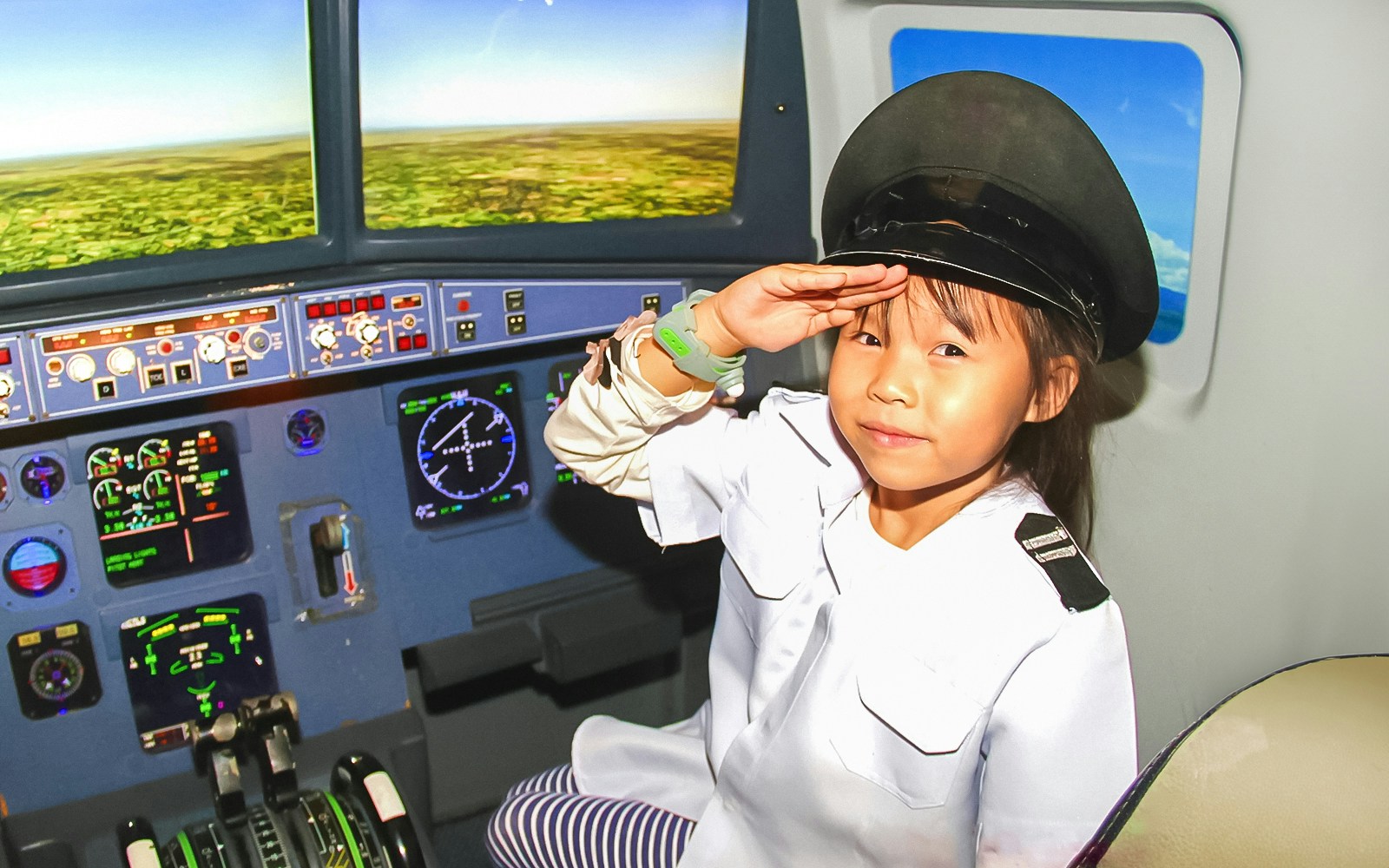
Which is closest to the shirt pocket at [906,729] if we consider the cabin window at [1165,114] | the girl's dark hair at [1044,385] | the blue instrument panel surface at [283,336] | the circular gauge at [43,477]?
the girl's dark hair at [1044,385]

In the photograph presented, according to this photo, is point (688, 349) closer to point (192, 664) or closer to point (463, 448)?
point (463, 448)

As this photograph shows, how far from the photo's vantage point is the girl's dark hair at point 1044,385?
1.40 m

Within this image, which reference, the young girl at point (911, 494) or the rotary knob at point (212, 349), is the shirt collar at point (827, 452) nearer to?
the young girl at point (911, 494)

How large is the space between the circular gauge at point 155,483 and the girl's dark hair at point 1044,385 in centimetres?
138

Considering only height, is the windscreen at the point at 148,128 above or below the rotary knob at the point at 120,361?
above

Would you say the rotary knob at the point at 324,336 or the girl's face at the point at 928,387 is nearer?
the girl's face at the point at 928,387

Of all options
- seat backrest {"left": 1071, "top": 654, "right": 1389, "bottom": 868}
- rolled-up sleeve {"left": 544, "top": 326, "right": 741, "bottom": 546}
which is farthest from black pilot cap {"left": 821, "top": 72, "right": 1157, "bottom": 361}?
seat backrest {"left": 1071, "top": 654, "right": 1389, "bottom": 868}

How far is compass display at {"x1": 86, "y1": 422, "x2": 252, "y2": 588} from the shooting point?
6.97 ft

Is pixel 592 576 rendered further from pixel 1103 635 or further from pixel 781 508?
pixel 1103 635

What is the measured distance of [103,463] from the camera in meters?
2.11

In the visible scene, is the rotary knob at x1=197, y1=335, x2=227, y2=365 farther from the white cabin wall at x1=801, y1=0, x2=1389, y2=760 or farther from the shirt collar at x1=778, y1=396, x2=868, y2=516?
the white cabin wall at x1=801, y1=0, x2=1389, y2=760

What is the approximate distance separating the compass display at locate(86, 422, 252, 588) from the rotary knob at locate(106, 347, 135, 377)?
15 cm

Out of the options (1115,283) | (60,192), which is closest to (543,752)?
(60,192)

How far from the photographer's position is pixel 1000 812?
144cm
